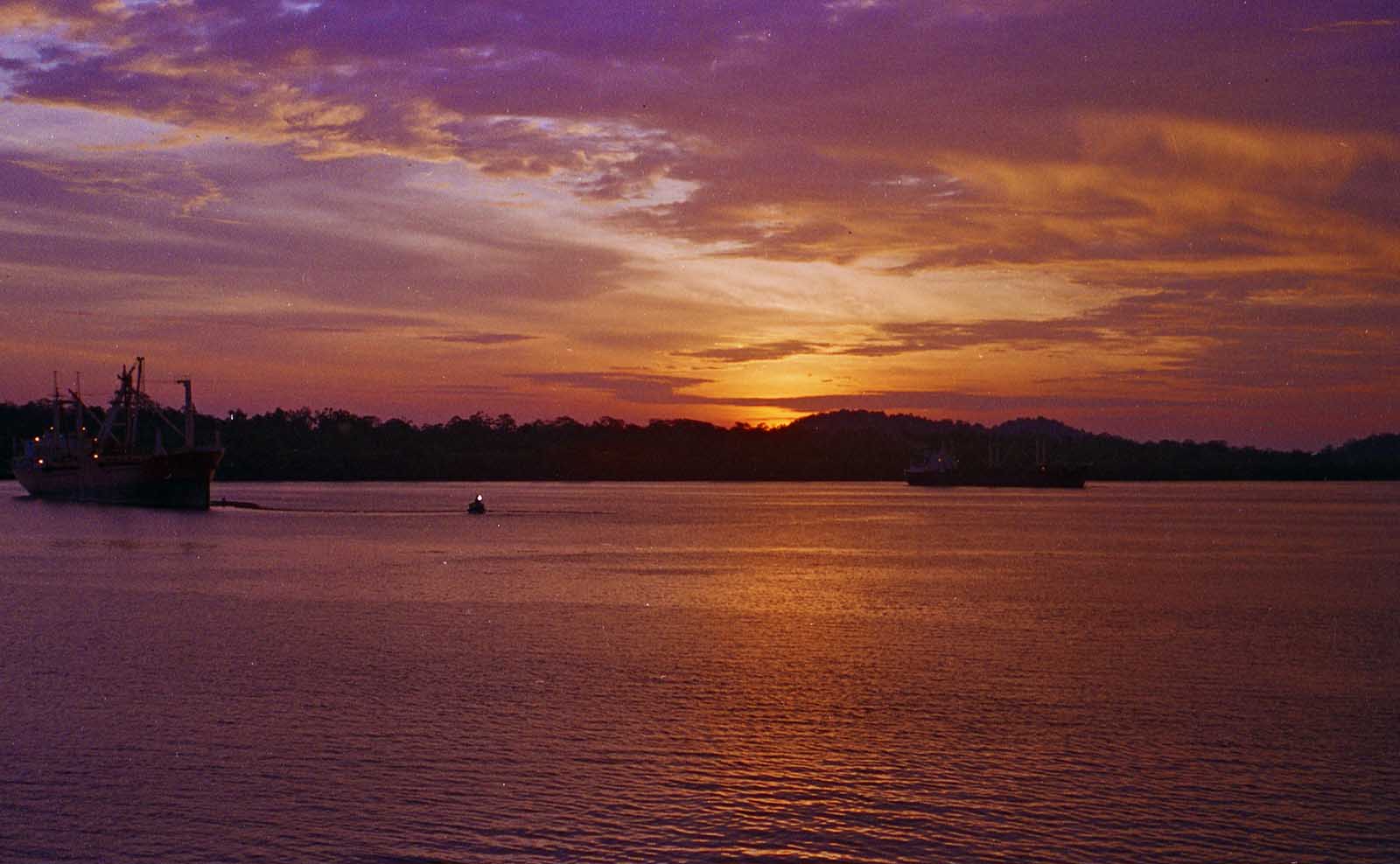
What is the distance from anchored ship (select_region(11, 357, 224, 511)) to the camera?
112562 millimetres

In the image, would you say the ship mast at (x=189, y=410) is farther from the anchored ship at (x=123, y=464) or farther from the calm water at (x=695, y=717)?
the calm water at (x=695, y=717)

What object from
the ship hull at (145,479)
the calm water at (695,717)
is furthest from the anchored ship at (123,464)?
the calm water at (695,717)

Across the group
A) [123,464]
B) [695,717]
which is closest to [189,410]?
[123,464]

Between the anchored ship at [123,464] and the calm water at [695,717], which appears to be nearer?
the calm water at [695,717]

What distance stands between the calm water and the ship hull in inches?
2657

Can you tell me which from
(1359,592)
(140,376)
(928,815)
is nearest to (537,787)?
(928,815)

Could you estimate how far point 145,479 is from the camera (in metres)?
115

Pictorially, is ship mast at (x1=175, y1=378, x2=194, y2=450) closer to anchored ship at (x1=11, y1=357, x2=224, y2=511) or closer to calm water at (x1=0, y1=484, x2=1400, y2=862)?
anchored ship at (x1=11, y1=357, x2=224, y2=511)

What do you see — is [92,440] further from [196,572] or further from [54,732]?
[54,732]

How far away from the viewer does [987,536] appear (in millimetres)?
76688

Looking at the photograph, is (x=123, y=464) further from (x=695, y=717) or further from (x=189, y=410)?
(x=695, y=717)

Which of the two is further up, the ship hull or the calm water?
the ship hull

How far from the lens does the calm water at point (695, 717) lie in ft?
45.4

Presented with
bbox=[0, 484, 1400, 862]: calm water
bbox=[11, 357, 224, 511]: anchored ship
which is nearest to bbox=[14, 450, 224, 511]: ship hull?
bbox=[11, 357, 224, 511]: anchored ship
